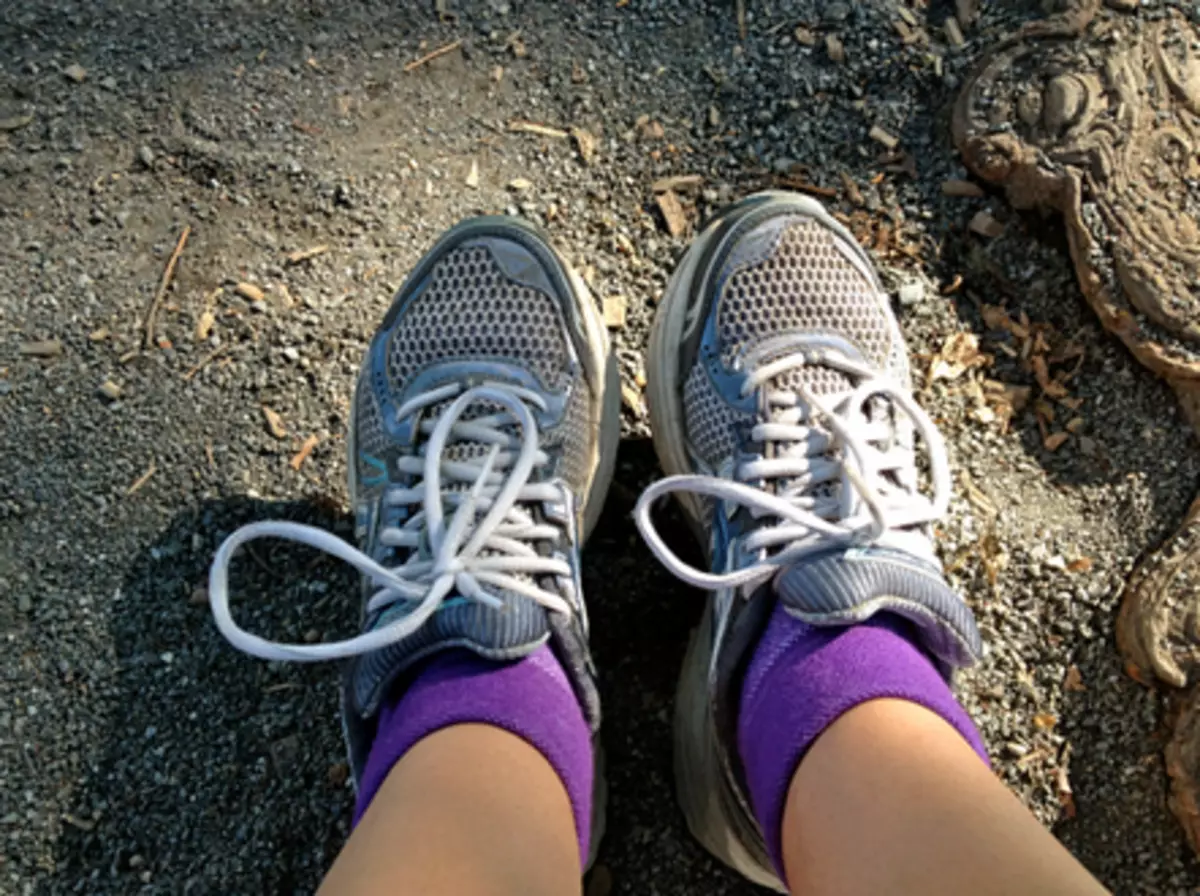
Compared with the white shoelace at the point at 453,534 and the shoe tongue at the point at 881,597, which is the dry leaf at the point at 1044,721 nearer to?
the shoe tongue at the point at 881,597

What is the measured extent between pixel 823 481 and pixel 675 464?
0.26 m

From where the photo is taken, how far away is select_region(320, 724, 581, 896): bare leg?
3.28 feet

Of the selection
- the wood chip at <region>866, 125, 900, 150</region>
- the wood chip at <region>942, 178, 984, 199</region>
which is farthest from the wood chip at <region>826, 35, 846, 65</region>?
the wood chip at <region>942, 178, 984, 199</region>

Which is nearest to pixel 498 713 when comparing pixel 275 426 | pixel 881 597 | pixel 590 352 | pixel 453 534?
pixel 453 534

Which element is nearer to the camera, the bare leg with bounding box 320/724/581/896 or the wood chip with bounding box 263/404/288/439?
the bare leg with bounding box 320/724/581/896

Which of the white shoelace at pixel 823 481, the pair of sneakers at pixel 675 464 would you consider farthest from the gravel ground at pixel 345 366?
the white shoelace at pixel 823 481

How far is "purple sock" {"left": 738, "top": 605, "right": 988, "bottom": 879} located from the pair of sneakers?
35 millimetres

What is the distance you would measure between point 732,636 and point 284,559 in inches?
30.6

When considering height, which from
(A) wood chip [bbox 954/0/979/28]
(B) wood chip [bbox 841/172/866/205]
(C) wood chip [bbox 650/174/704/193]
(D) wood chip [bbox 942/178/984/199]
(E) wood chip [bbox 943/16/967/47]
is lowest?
(C) wood chip [bbox 650/174/704/193]

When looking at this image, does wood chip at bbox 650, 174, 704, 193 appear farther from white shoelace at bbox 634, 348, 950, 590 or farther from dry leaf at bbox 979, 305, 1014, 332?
dry leaf at bbox 979, 305, 1014, 332

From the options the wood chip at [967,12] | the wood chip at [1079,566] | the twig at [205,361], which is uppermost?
the wood chip at [967,12]

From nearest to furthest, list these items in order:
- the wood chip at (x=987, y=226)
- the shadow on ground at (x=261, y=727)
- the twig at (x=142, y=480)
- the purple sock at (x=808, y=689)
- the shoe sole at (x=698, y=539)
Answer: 1. the purple sock at (x=808, y=689)
2. the shoe sole at (x=698, y=539)
3. the shadow on ground at (x=261, y=727)
4. the twig at (x=142, y=480)
5. the wood chip at (x=987, y=226)

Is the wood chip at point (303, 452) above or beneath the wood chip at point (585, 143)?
beneath

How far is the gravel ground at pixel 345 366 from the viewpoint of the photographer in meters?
1.56
